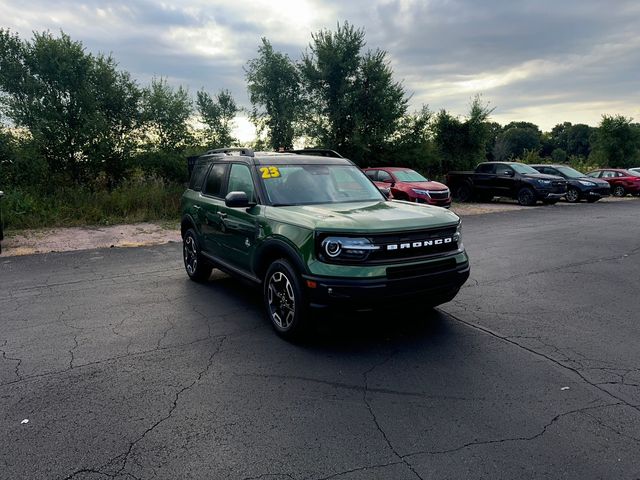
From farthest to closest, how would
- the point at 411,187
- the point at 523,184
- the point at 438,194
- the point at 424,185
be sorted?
1. the point at 523,184
2. the point at 424,185
3. the point at 411,187
4. the point at 438,194

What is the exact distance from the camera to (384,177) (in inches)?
665

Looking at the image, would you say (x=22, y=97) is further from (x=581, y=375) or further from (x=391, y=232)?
(x=581, y=375)

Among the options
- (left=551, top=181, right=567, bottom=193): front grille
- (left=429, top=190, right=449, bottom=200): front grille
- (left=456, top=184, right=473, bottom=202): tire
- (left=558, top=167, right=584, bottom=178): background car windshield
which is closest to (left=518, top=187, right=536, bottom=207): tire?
(left=551, top=181, right=567, bottom=193): front grille

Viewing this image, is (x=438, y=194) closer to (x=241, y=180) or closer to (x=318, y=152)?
(x=318, y=152)

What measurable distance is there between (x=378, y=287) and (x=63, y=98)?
1391 cm

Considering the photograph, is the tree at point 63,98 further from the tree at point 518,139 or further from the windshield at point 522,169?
the tree at point 518,139

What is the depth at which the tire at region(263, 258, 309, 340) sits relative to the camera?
13.6 feet

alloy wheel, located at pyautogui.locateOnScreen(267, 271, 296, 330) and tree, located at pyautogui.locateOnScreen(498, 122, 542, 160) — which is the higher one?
tree, located at pyautogui.locateOnScreen(498, 122, 542, 160)

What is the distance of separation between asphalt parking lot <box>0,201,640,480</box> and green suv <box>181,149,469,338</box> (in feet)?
1.08

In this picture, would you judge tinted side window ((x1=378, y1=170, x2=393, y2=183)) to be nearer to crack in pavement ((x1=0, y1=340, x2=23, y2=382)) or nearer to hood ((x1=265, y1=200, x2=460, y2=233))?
hood ((x1=265, y1=200, x2=460, y2=233))

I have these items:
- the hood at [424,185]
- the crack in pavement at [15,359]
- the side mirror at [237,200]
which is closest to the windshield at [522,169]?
the hood at [424,185]

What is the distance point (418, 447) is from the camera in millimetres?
2779

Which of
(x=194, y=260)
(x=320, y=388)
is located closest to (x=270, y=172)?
(x=194, y=260)

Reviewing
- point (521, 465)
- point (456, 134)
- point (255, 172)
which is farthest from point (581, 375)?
point (456, 134)
